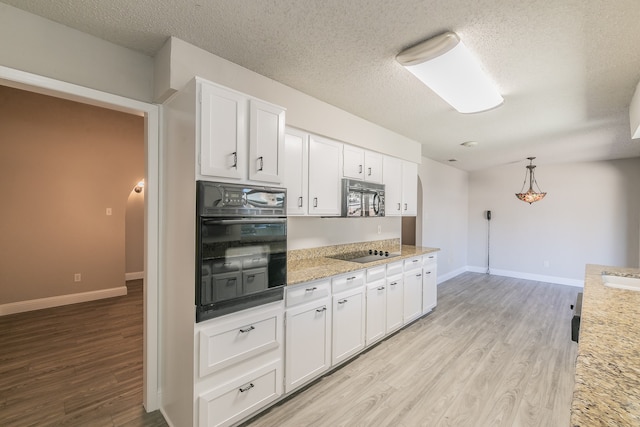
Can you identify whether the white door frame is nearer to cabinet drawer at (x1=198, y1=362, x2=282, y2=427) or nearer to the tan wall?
cabinet drawer at (x1=198, y1=362, x2=282, y2=427)

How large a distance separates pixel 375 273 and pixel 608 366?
89.0 inches

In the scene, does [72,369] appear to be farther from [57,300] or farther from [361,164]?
[361,164]

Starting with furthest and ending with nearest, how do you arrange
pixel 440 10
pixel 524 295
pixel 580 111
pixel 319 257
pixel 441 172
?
pixel 441 172
pixel 524 295
pixel 319 257
pixel 580 111
pixel 440 10

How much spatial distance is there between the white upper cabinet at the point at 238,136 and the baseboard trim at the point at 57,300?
4.39 metres

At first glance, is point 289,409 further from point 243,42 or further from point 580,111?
point 580,111

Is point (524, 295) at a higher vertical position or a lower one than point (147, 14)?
lower

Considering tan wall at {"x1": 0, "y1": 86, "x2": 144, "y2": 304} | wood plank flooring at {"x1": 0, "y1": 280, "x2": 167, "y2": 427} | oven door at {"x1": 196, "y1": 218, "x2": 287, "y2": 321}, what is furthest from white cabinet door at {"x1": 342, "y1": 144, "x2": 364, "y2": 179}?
tan wall at {"x1": 0, "y1": 86, "x2": 144, "y2": 304}

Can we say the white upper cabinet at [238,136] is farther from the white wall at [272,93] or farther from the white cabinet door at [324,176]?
the white cabinet door at [324,176]

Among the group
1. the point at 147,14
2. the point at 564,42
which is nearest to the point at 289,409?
the point at 147,14

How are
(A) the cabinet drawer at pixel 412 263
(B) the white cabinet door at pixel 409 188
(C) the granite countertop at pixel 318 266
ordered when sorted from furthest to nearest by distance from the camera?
(B) the white cabinet door at pixel 409 188 → (A) the cabinet drawer at pixel 412 263 → (C) the granite countertop at pixel 318 266

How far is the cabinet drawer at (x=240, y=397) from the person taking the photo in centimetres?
180

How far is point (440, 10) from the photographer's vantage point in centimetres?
166

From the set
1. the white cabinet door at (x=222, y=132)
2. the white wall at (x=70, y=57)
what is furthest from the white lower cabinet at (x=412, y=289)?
the white wall at (x=70, y=57)

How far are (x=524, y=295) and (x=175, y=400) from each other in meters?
6.01
